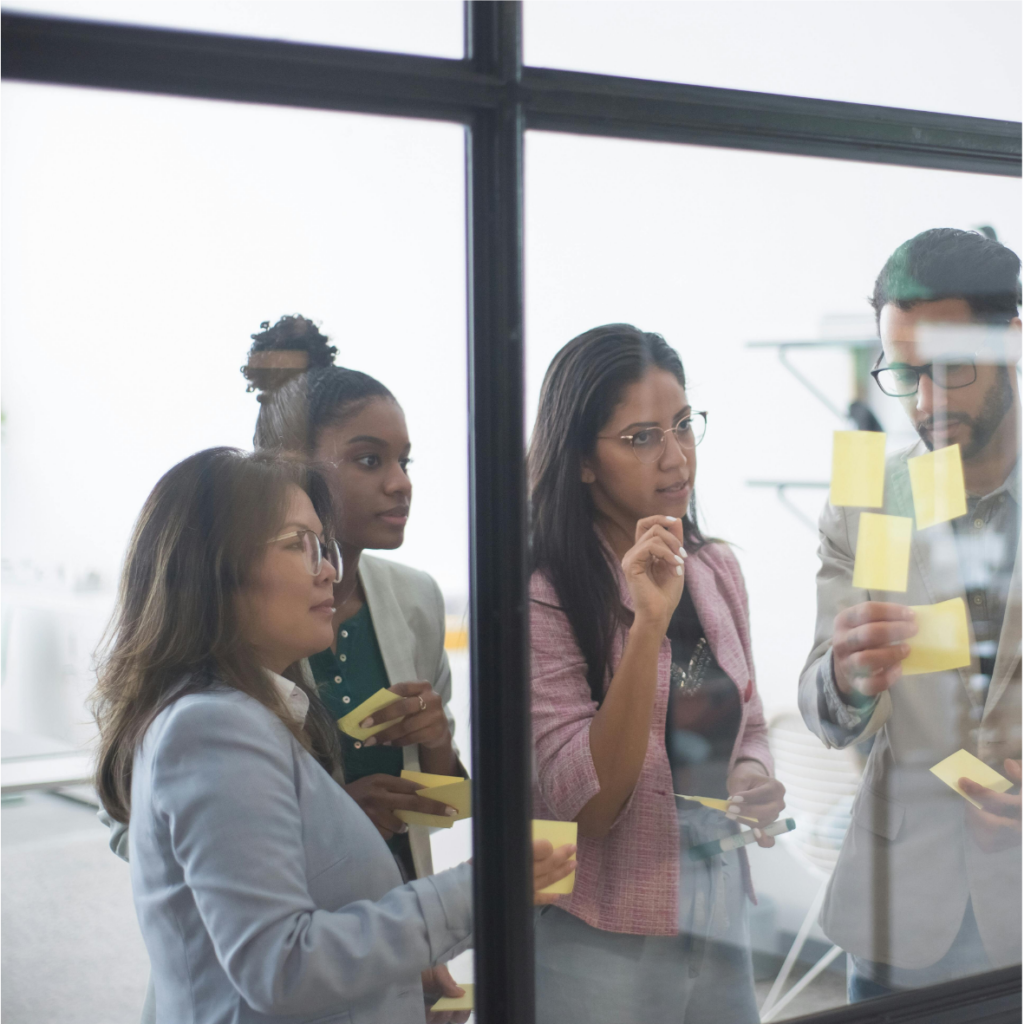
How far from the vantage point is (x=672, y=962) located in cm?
134

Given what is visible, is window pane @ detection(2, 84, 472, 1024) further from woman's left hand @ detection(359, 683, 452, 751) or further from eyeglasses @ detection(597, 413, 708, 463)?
eyeglasses @ detection(597, 413, 708, 463)

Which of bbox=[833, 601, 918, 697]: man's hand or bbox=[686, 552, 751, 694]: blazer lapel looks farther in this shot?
bbox=[833, 601, 918, 697]: man's hand

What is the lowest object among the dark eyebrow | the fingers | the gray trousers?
the gray trousers

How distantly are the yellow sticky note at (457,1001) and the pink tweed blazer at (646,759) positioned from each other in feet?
0.53

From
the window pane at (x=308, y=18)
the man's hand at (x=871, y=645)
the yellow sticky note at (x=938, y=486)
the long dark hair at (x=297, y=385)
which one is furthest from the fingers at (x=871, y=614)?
the window pane at (x=308, y=18)

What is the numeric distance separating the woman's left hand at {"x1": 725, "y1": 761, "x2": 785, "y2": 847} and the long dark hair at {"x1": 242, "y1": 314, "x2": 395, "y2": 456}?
0.75 metres

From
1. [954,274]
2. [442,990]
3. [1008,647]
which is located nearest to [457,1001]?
[442,990]

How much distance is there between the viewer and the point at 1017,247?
157cm

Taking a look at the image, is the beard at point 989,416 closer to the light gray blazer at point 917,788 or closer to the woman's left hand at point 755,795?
the light gray blazer at point 917,788

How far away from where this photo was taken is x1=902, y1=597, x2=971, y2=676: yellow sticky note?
1530 mm

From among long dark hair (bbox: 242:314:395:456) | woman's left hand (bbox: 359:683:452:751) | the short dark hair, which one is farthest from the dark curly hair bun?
the short dark hair

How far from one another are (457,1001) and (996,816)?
0.94 meters

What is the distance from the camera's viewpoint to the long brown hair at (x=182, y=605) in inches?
41.1

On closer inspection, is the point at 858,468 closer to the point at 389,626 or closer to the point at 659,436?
the point at 659,436
